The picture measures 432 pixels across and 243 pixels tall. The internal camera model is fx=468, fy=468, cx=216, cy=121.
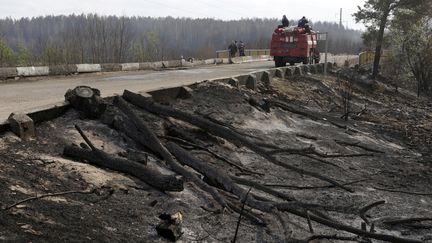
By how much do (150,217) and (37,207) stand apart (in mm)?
1073

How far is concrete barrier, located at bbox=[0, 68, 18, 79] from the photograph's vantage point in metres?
13.7

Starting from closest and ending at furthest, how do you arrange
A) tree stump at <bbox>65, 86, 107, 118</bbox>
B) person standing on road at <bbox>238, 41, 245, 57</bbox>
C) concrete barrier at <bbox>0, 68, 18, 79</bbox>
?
tree stump at <bbox>65, 86, 107, 118</bbox> → concrete barrier at <bbox>0, 68, 18, 79</bbox> → person standing on road at <bbox>238, 41, 245, 57</bbox>

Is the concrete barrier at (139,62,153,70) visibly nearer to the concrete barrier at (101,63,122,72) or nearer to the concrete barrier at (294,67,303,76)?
the concrete barrier at (101,63,122,72)

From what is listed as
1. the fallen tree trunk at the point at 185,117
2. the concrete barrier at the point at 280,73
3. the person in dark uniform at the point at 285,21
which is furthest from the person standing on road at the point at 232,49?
the fallen tree trunk at the point at 185,117

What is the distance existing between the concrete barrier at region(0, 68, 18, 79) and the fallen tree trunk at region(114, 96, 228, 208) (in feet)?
26.8

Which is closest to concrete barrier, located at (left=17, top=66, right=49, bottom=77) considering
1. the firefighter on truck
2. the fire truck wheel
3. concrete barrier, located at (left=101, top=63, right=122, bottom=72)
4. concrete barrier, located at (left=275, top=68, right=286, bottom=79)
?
concrete barrier, located at (left=101, top=63, right=122, bottom=72)

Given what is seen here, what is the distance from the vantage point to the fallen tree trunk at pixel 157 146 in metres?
5.38

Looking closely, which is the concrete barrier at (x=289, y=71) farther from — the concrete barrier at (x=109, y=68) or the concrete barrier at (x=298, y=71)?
the concrete barrier at (x=109, y=68)

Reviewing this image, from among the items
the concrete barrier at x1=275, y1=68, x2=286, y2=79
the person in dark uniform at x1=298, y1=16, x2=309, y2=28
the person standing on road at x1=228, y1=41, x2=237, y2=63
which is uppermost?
the person in dark uniform at x1=298, y1=16, x2=309, y2=28

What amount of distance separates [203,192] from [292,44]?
1961 centimetres

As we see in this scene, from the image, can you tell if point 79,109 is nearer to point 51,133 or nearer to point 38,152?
point 51,133

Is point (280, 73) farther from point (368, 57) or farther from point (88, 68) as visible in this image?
point (368, 57)

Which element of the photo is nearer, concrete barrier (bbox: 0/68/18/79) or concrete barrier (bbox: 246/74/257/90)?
concrete barrier (bbox: 246/74/257/90)

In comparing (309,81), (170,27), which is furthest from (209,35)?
(309,81)
